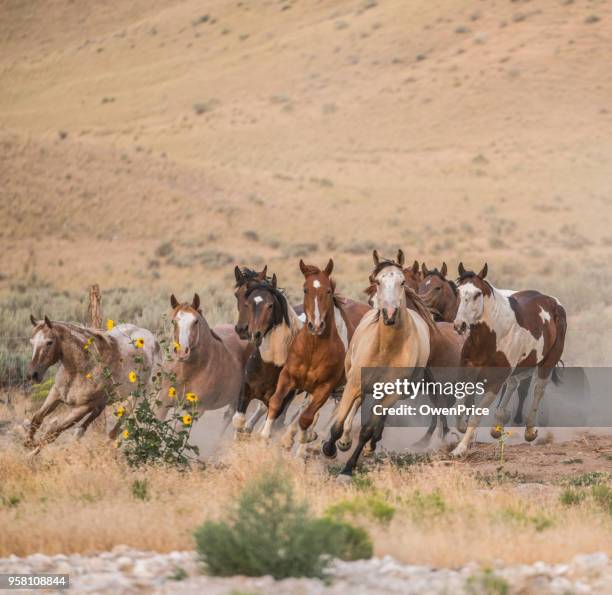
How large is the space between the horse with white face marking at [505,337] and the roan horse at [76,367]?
12.2 feet

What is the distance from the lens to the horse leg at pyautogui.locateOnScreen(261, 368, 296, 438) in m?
13.4

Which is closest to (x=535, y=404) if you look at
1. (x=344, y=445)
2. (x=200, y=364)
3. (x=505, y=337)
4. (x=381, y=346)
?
(x=505, y=337)

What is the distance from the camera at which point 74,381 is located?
1382 centimetres

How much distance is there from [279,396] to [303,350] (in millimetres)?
525

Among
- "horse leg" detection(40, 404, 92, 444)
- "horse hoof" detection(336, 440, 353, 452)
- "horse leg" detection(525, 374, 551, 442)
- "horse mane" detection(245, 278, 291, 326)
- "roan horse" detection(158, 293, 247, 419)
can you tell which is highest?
"horse mane" detection(245, 278, 291, 326)

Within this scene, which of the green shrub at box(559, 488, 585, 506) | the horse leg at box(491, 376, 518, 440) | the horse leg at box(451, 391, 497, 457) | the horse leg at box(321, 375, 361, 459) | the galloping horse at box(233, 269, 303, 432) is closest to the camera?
the green shrub at box(559, 488, 585, 506)

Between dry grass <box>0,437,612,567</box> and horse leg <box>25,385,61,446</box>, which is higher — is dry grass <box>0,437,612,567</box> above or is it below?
below

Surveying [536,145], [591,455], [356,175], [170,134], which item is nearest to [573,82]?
[536,145]

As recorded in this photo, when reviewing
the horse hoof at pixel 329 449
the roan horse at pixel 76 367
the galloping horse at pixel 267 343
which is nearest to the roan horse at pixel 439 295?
the galloping horse at pixel 267 343

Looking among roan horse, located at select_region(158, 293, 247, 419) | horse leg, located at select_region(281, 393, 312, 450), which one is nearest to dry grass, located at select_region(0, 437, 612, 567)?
horse leg, located at select_region(281, 393, 312, 450)

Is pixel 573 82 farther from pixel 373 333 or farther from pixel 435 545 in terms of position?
pixel 435 545

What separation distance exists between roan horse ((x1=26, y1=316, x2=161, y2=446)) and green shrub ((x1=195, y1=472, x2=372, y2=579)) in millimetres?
4902

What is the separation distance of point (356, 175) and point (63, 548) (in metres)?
58.5

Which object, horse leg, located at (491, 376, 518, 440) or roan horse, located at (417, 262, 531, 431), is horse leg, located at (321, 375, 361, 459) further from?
roan horse, located at (417, 262, 531, 431)
